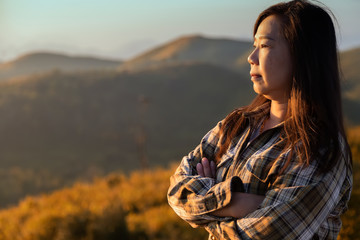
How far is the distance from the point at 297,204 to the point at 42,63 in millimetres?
157248

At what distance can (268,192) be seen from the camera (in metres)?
1.86

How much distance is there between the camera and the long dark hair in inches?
71.4

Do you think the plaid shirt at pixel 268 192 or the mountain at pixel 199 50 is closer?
the plaid shirt at pixel 268 192

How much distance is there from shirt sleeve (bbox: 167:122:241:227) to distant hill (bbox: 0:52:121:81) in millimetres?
132833

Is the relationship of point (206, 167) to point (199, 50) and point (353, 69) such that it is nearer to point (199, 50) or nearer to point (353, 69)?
point (353, 69)

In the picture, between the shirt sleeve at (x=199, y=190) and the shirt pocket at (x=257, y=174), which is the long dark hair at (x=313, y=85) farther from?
the shirt sleeve at (x=199, y=190)

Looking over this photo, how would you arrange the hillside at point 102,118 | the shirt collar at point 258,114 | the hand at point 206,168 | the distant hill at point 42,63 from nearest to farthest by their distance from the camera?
the shirt collar at point 258,114
the hand at point 206,168
the hillside at point 102,118
the distant hill at point 42,63

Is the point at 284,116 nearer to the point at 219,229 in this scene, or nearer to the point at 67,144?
the point at 219,229

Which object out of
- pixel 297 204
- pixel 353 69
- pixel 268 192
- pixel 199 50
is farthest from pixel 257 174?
pixel 199 50

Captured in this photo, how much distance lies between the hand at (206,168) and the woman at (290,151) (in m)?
0.18

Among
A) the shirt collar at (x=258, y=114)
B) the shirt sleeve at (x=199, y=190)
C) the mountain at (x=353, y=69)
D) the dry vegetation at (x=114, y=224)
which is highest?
the shirt collar at (x=258, y=114)

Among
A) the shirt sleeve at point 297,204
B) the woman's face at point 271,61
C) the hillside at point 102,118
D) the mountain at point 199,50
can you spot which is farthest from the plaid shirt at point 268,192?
the mountain at point 199,50

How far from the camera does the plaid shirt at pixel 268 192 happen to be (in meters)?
1.78

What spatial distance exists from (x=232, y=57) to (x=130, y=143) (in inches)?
3726
